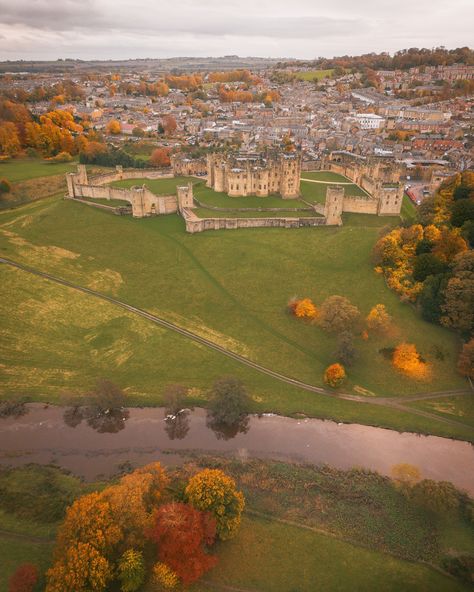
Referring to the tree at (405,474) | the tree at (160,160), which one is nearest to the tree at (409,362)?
the tree at (405,474)

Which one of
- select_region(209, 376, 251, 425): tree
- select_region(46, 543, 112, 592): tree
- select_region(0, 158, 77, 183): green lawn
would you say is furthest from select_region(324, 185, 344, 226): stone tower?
select_region(0, 158, 77, 183): green lawn

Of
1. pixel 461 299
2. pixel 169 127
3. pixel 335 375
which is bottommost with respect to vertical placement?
pixel 335 375

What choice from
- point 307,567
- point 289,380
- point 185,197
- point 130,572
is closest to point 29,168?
point 185,197

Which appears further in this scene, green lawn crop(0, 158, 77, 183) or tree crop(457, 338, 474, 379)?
green lawn crop(0, 158, 77, 183)

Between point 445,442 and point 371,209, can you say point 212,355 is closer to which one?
point 445,442

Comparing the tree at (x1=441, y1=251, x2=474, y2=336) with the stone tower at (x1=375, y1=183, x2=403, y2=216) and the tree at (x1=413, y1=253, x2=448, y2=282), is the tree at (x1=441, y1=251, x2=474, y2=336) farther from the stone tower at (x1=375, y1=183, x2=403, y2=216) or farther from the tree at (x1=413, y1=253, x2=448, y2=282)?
the stone tower at (x1=375, y1=183, x2=403, y2=216)

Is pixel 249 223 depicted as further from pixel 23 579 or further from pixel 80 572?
pixel 23 579

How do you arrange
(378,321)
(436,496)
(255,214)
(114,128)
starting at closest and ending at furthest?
1. (436,496)
2. (378,321)
3. (255,214)
4. (114,128)
